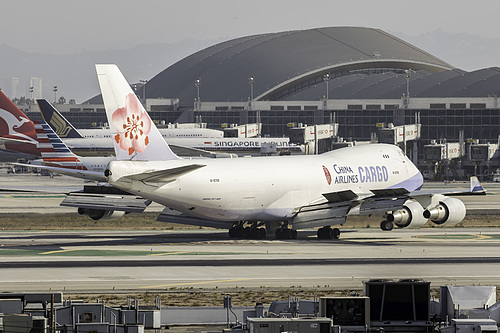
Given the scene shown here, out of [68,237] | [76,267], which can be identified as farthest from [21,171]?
[76,267]

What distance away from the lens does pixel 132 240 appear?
206 feet

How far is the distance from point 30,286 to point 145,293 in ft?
17.2

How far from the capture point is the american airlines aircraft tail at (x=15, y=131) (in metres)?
137

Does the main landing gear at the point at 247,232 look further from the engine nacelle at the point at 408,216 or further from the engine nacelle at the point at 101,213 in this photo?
the engine nacelle at the point at 408,216

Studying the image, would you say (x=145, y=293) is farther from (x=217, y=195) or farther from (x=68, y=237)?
(x=68, y=237)

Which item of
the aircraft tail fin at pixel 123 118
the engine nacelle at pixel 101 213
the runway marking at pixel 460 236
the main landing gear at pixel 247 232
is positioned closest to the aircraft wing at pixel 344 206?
the main landing gear at pixel 247 232

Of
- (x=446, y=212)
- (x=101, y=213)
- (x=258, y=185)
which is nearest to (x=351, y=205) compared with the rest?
(x=258, y=185)

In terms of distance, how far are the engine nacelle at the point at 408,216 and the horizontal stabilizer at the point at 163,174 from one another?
47.8ft

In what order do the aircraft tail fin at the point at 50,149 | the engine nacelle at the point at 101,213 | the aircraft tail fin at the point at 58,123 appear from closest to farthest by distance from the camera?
the engine nacelle at the point at 101,213 → the aircraft tail fin at the point at 50,149 → the aircraft tail fin at the point at 58,123

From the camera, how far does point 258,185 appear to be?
6069cm

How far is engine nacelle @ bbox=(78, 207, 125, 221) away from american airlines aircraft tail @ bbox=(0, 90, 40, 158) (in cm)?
7855

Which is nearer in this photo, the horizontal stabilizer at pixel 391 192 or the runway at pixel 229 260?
the runway at pixel 229 260

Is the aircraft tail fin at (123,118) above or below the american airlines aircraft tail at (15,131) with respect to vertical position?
below

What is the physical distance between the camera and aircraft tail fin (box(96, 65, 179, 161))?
53.6 meters
